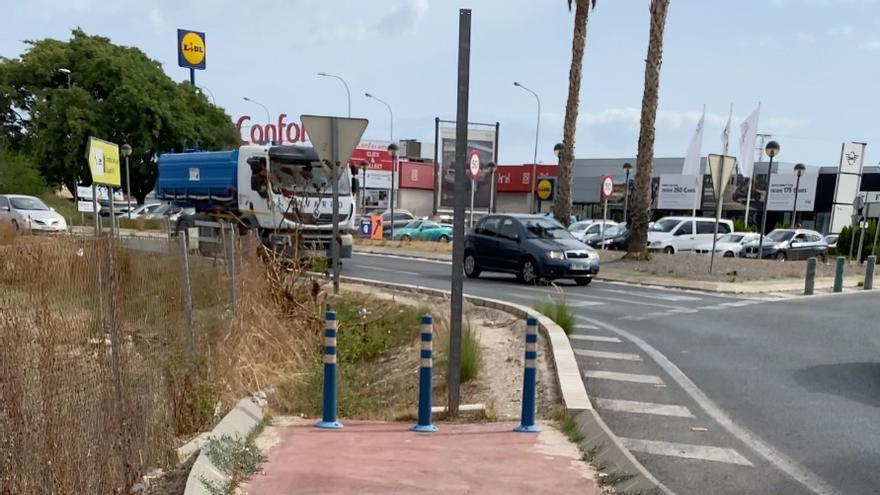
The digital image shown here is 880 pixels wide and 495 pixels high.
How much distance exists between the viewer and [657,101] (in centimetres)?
2253

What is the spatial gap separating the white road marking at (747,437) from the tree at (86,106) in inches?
1701

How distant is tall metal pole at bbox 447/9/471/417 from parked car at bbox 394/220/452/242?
100 feet

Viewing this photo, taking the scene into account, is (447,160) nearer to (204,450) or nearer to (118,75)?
(118,75)

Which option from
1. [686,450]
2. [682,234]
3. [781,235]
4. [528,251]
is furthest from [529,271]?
[781,235]

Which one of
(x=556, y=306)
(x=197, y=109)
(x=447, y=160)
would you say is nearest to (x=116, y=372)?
(x=556, y=306)

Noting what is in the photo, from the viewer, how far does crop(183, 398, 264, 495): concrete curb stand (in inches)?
174

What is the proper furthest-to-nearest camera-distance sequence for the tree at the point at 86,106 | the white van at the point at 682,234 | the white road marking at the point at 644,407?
1. the tree at the point at 86,106
2. the white van at the point at 682,234
3. the white road marking at the point at 644,407

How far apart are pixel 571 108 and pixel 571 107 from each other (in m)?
0.04

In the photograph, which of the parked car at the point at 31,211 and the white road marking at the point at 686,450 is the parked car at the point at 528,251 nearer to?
the white road marking at the point at 686,450

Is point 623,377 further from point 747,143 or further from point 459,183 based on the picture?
point 747,143

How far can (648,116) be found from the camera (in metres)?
22.5

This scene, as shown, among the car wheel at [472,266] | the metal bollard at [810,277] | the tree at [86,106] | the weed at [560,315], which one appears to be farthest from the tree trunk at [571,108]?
the tree at [86,106]

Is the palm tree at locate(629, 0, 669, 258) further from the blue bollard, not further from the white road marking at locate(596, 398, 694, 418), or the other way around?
the blue bollard

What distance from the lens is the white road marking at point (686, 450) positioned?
5707 mm
